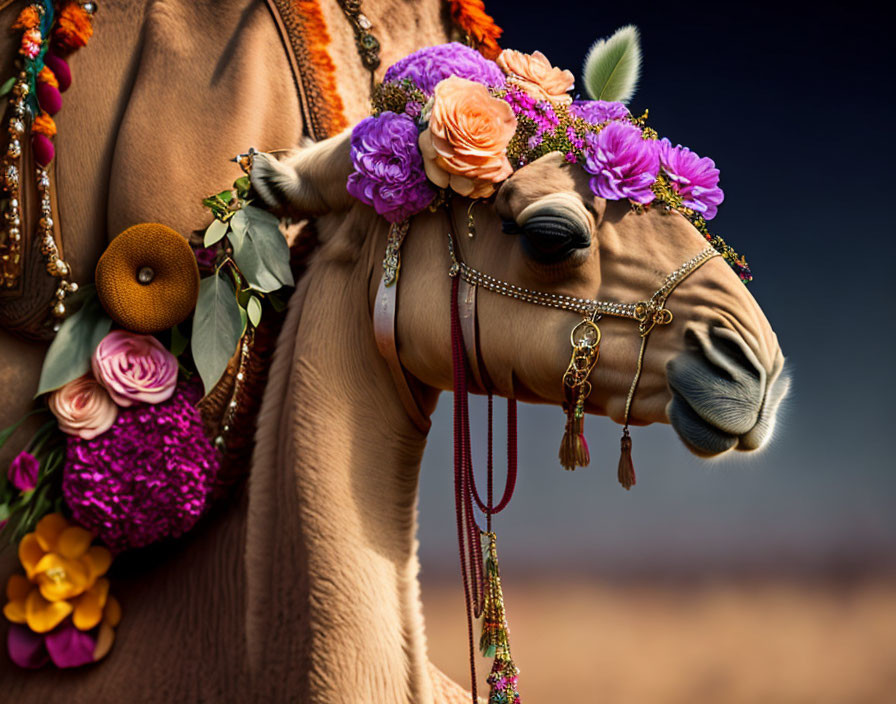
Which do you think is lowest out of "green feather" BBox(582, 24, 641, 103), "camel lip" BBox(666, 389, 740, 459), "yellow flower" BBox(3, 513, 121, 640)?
"yellow flower" BBox(3, 513, 121, 640)

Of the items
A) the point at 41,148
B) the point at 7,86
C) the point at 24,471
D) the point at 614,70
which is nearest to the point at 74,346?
the point at 24,471

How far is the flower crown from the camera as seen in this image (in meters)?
1.41

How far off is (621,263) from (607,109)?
30cm

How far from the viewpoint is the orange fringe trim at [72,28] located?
175cm

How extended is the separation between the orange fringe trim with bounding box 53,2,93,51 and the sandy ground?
308 centimetres

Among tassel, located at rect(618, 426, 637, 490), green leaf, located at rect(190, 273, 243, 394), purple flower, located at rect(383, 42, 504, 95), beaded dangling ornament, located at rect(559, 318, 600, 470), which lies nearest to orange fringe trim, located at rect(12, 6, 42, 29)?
green leaf, located at rect(190, 273, 243, 394)

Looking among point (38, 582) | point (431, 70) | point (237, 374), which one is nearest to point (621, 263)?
point (431, 70)

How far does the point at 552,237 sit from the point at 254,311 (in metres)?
0.58

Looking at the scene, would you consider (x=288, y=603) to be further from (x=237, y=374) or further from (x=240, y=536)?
(x=237, y=374)

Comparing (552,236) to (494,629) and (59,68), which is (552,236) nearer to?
(494,629)

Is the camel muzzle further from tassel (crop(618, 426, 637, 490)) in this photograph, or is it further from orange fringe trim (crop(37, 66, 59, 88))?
orange fringe trim (crop(37, 66, 59, 88))

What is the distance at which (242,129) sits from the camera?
1765mm

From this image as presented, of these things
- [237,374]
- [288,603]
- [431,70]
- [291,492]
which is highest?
[431,70]

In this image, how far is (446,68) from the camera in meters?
1.52
